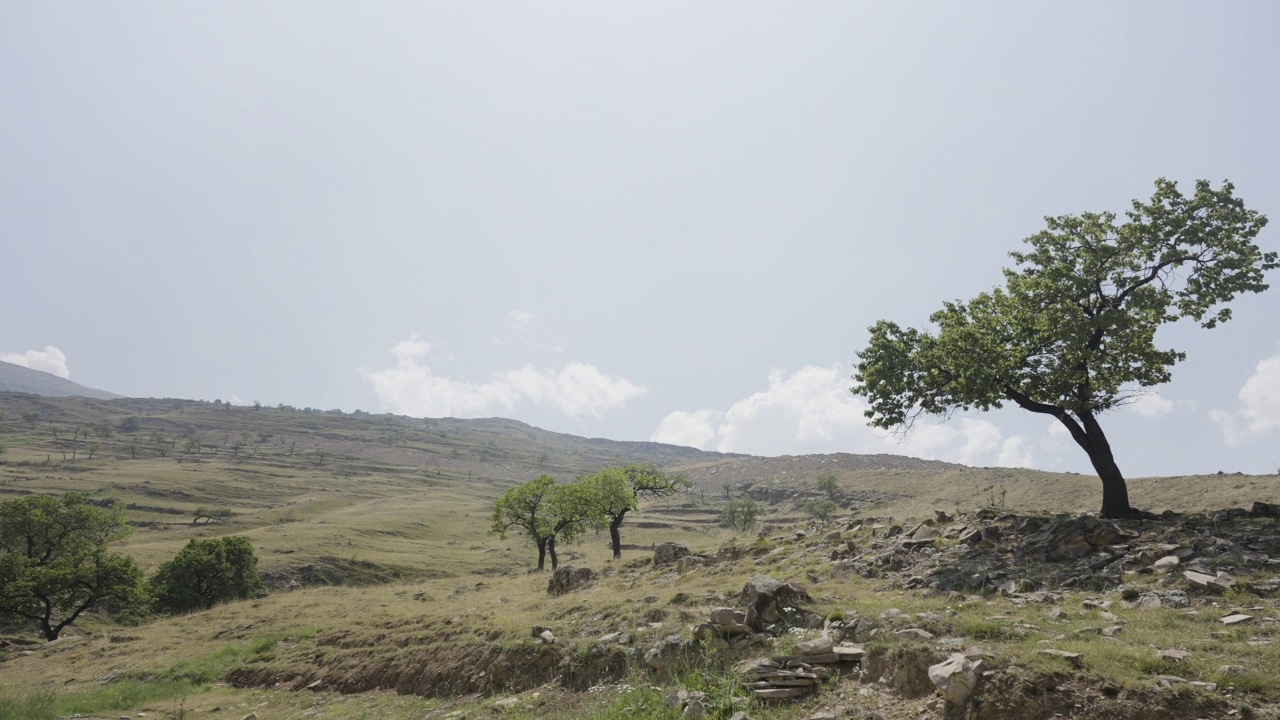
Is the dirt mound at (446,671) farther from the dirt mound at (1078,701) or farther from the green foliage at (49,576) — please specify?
the green foliage at (49,576)

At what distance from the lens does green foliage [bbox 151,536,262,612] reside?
46531mm

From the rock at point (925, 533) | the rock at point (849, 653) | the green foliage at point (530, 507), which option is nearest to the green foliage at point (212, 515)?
the green foliage at point (530, 507)

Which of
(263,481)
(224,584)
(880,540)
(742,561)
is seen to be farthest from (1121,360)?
(263,481)

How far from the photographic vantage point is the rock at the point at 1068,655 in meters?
8.63

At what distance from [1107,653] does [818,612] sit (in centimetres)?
521

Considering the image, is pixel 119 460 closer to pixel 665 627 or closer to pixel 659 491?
pixel 659 491

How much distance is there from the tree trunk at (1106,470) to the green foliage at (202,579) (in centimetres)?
5548

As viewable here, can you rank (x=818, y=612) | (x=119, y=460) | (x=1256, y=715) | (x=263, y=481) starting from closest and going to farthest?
(x=1256, y=715)
(x=818, y=612)
(x=263, y=481)
(x=119, y=460)

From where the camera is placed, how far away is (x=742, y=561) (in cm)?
2375

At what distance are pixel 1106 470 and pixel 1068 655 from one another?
47.9 feet

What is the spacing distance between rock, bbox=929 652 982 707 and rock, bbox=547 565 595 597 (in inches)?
747

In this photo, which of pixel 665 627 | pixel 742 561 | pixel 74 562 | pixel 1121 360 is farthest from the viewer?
pixel 74 562

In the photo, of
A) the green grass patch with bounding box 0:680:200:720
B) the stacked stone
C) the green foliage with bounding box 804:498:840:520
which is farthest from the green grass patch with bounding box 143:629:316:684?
the green foliage with bounding box 804:498:840:520

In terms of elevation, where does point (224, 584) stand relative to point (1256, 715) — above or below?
below
